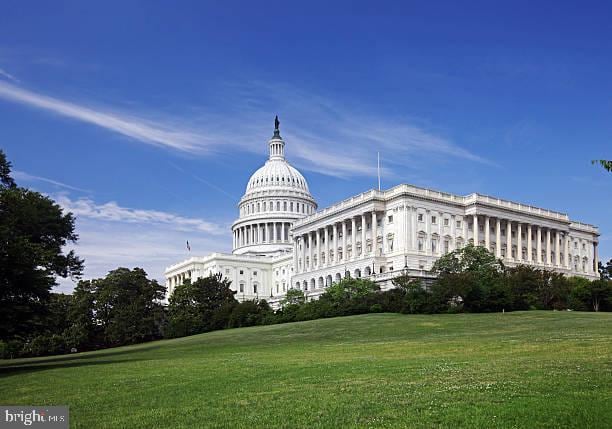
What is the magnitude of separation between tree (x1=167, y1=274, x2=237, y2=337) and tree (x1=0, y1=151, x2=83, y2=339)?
48305 millimetres

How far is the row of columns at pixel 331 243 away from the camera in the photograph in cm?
13077

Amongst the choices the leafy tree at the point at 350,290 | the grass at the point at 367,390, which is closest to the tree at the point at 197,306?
the leafy tree at the point at 350,290

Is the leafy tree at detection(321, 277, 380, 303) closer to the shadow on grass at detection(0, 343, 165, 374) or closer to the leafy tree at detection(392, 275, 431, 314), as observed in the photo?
the leafy tree at detection(392, 275, 431, 314)

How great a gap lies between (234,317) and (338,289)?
16250 millimetres

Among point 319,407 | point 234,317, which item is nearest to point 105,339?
point 234,317

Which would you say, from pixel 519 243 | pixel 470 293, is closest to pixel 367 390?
pixel 470 293

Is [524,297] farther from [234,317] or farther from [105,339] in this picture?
[105,339]

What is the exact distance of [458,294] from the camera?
86688mm

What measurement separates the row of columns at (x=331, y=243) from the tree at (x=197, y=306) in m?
27.4

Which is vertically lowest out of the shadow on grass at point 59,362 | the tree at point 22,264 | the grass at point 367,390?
the shadow on grass at point 59,362

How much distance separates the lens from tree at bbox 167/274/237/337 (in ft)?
349

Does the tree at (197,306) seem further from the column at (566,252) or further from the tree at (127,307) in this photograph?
the column at (566,252)

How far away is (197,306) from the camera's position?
111625 mm

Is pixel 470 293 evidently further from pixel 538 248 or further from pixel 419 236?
pixel 538 248
